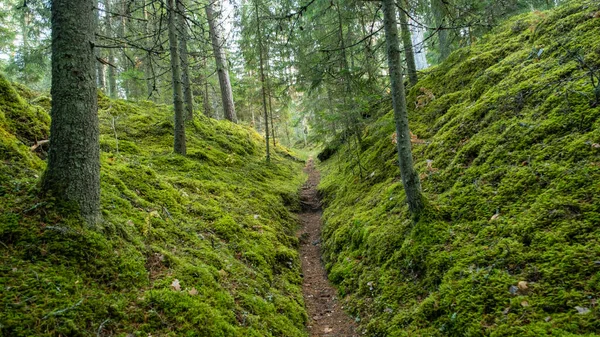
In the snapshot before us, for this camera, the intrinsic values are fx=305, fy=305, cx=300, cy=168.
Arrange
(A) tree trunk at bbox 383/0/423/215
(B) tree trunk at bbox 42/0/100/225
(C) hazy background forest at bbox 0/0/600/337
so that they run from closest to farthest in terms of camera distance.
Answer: (C) hazy background forest at bbox 0/0/600/337 → (B) tree trunk at bbox 42/0/100/225 → (A) tree trunk at bbox 383/0/423/215

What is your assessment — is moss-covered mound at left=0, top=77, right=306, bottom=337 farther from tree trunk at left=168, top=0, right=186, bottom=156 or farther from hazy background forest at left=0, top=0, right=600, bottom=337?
tree trunk at left=168, top=0, right=186, bottom=156

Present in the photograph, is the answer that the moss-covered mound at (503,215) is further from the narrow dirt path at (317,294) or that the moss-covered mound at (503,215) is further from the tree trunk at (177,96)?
the tree trunk at (177,96)

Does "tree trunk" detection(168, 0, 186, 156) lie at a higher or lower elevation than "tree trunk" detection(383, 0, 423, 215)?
higher

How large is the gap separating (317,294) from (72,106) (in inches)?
217

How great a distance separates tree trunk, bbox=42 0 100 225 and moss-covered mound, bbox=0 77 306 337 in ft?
1.03

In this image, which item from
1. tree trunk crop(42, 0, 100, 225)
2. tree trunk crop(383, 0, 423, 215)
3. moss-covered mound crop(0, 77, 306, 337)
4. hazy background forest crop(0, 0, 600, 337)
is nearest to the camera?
moss-covered mound crop(0, 77, 306, 337)

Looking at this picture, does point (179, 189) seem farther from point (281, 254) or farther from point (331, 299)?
point (331, 299)

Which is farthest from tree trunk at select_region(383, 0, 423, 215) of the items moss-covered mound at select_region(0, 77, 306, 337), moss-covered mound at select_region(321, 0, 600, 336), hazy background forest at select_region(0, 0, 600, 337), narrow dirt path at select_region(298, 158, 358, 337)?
moss-covered mound at select_region(0, 77, 306, 337)

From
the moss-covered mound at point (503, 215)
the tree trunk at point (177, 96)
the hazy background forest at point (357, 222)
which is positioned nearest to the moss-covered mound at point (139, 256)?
the hazy background forest at point (357, 222)

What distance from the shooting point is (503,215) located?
4.24 m

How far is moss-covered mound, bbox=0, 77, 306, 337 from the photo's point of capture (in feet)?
9.80

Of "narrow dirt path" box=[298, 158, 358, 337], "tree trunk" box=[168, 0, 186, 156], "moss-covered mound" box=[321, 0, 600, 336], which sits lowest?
"narrow dirt path" box=[298, 158, 358, 337]

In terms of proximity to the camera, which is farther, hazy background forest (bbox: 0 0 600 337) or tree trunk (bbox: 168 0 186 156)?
tree trunk (bbox: 168 0 186 156)

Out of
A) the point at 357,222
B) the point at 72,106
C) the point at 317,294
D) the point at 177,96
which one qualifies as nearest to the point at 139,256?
the point at 72,106
